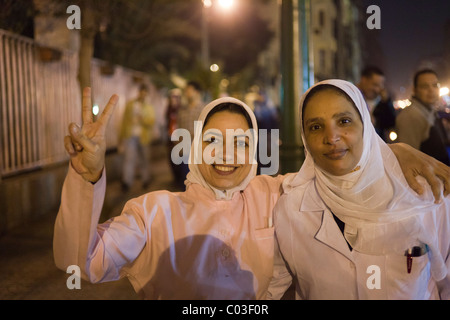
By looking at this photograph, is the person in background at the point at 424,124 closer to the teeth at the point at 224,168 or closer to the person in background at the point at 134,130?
the teeth at the point at 224,168

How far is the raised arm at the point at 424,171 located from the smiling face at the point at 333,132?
253mm

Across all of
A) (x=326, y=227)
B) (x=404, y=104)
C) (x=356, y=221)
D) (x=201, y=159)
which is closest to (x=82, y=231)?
(x=201, y=159)

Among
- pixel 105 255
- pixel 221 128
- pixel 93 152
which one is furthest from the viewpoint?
pixel 221 128

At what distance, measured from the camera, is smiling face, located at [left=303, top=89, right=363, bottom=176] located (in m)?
2.06

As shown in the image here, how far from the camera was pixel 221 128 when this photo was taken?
7.52 feet

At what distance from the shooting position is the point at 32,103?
7836mm

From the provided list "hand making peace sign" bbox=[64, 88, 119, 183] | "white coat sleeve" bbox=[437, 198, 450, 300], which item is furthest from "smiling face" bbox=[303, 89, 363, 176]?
"hand making peace sign" bbox=[64, 88, 119, 183]

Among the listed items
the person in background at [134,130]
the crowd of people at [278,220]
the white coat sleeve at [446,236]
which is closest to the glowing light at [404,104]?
the crowd of people at [278,220]

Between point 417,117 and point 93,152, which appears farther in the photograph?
point 417,117

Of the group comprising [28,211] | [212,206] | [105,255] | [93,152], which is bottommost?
[28,211]

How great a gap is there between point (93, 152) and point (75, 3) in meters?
5.14

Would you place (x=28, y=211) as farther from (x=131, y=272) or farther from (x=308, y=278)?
(x=308, y=278)
